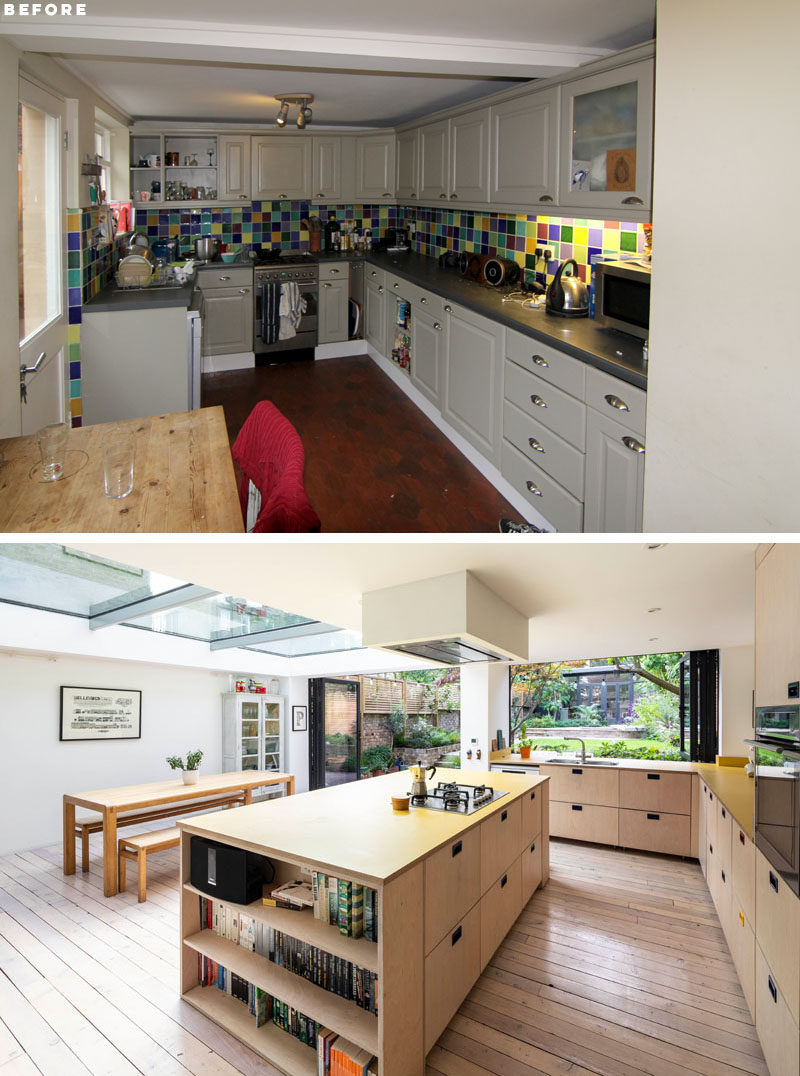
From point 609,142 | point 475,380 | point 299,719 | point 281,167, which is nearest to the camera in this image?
point 609,142

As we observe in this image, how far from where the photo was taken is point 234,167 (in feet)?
23.4

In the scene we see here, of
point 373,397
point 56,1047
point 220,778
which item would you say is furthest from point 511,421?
point 220,778

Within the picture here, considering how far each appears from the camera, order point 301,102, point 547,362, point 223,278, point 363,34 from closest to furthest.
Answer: point 363,34, point 547,362, point 301,102, point 223,278

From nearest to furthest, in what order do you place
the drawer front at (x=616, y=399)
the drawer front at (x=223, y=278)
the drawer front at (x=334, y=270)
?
the drawer front at (x=616, y=399)
the drawer front at (x=223, y=278)
the drawer front at (x=334, y=270)

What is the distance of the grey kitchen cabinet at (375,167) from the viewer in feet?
23.5

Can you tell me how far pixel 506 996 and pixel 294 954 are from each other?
0.90m

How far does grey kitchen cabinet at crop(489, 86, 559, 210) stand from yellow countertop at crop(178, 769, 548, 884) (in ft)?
10.0

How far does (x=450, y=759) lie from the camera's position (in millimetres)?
9047

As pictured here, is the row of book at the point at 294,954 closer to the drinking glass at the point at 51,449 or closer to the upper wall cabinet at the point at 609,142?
the drinking glass at the point at 51,449

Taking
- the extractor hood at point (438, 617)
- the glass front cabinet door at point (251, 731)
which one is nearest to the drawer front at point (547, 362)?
the extractor hood at point (438, 617)

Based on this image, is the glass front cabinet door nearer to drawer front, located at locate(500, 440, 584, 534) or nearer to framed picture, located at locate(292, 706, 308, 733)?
framed picture, located at locate(292, 706, 308, 733)

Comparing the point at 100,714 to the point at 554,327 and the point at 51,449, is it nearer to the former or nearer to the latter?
the point at 51,449

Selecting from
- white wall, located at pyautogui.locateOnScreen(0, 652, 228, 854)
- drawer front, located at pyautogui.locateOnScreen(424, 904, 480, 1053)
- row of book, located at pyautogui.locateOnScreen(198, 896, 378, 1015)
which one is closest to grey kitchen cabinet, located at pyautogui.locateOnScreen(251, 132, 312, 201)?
white wall, located at pyautogui.locateOnScreen(0, 652, 228, 854)

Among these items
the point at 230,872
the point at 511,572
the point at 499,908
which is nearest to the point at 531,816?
the point at 499,908
